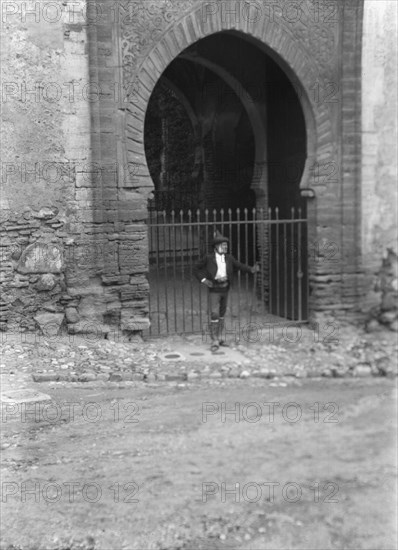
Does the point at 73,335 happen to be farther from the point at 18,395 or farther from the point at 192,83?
the point at 192,83

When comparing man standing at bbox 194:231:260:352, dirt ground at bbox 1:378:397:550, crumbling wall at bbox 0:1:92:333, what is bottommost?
dirt ground at bbox 1:378:397:550

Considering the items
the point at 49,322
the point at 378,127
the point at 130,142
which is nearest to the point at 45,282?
the point at 49,322

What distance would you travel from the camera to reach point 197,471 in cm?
461

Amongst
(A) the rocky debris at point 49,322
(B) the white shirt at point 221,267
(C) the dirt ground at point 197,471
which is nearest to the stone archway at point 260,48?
(B) the white shirt at point 221,267

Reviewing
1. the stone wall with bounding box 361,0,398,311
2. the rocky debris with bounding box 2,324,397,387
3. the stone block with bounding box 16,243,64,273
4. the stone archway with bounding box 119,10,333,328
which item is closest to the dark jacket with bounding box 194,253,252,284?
the rocky debris with bounding box 2,324,397,387

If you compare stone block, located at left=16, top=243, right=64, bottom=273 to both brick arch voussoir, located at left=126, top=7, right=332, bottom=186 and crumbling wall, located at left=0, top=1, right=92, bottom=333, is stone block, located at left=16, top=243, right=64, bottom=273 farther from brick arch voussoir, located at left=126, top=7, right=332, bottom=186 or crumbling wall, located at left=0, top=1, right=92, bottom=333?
brick arch voussoir, located at left=126, top=7, right=332, bottom=186

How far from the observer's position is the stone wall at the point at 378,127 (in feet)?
31.2

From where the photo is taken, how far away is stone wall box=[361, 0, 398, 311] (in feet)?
31.2

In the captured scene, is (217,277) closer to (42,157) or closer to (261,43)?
(42,157)

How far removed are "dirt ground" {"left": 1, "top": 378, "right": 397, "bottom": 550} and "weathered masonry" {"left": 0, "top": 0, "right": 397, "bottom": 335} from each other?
6.76 feet

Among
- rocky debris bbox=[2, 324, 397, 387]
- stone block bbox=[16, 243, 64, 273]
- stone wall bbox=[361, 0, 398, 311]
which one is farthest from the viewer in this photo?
stone wall bbox=[361, 0, 398, 311]

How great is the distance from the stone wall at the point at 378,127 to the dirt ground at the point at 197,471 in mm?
3538

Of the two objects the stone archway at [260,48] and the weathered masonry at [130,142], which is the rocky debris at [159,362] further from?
the stone archway at [260,48]

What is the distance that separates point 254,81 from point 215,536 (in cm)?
885
